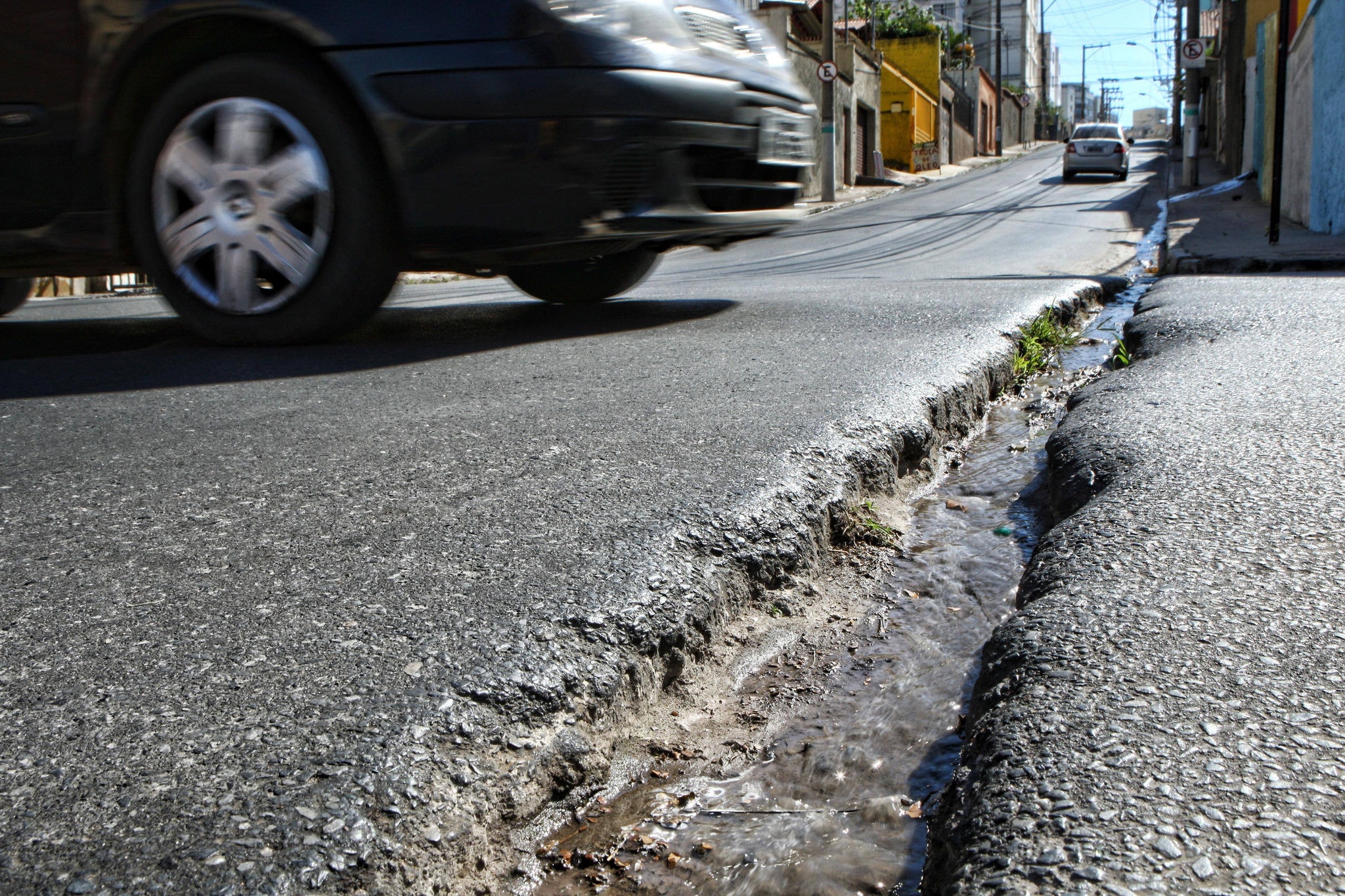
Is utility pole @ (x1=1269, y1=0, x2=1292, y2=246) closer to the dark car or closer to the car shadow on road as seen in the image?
the car shadow on road

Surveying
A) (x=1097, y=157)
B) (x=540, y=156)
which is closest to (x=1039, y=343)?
(x=540, y=156)

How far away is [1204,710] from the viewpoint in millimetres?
1214

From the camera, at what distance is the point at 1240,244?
880 cm

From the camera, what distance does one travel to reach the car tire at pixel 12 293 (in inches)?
206

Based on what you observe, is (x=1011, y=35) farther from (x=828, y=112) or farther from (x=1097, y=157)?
(x=828, y=112)

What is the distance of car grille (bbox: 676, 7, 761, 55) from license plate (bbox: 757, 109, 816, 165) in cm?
26

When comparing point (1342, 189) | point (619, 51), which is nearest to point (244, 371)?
point (619, 51)

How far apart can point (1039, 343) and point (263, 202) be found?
283 centimetres

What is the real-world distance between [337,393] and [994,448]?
1.78 metres

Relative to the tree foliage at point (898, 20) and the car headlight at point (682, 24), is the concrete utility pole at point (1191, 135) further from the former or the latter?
the tree foliage at point (898, 20)

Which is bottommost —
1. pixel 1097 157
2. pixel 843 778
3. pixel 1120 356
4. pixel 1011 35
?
pixel 843 778

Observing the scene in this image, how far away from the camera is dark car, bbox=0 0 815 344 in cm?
343

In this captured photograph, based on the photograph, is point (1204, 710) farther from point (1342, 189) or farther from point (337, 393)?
point (1342, 189)

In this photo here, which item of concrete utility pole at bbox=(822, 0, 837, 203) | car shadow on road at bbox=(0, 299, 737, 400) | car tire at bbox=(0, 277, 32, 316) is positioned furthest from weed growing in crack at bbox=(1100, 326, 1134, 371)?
concrete utility pole at bbox=(822, 0, 837, 203)
